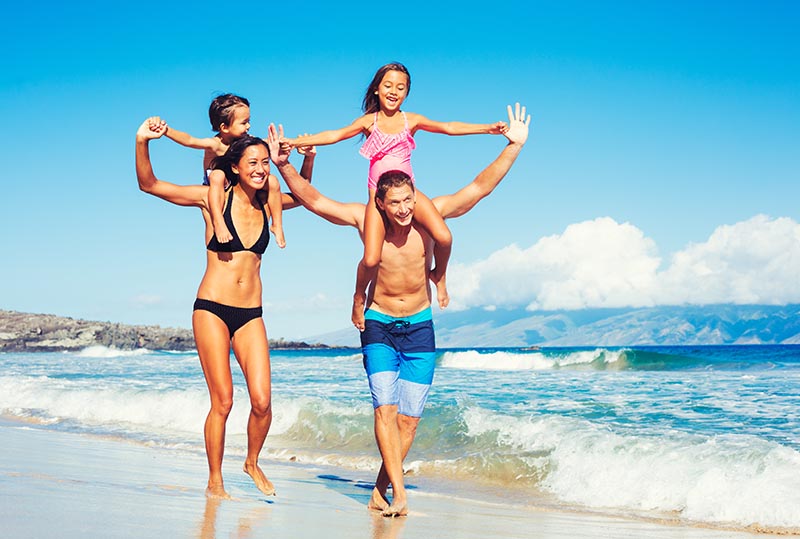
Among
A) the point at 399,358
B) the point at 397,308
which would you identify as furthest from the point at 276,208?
the point at 399,358

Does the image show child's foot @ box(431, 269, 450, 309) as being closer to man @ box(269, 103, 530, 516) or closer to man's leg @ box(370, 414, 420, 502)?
man @ box(269, 103, 530, 516)

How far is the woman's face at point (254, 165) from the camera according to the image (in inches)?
209

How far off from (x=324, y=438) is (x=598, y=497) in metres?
4.47

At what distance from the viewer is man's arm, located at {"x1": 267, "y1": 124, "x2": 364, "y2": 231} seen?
539 cm

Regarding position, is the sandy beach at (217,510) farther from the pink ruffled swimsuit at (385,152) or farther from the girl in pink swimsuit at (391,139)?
the pink ruffled swimsuit at (385,152)

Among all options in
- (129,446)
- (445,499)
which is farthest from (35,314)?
(445,499)

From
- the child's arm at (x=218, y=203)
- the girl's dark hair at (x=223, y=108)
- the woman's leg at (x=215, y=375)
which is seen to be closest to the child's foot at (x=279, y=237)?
the child's arm at (x=218, y=203)

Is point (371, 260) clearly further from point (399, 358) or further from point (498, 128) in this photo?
point (498, 128)

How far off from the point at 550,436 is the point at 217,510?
16.7 feet

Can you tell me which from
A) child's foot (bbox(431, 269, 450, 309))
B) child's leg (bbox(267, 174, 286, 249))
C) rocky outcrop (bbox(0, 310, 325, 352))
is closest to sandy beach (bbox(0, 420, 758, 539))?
child's foot (bbox(431, 269, 450, 309))

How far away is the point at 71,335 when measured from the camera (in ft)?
218

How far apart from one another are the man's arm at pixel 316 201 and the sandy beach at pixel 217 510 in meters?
1.82

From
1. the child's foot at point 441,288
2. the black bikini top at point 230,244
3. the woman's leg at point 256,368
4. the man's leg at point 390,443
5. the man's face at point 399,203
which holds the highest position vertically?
the man's face at point 399,203

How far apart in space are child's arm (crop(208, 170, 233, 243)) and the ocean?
94.6 inches
